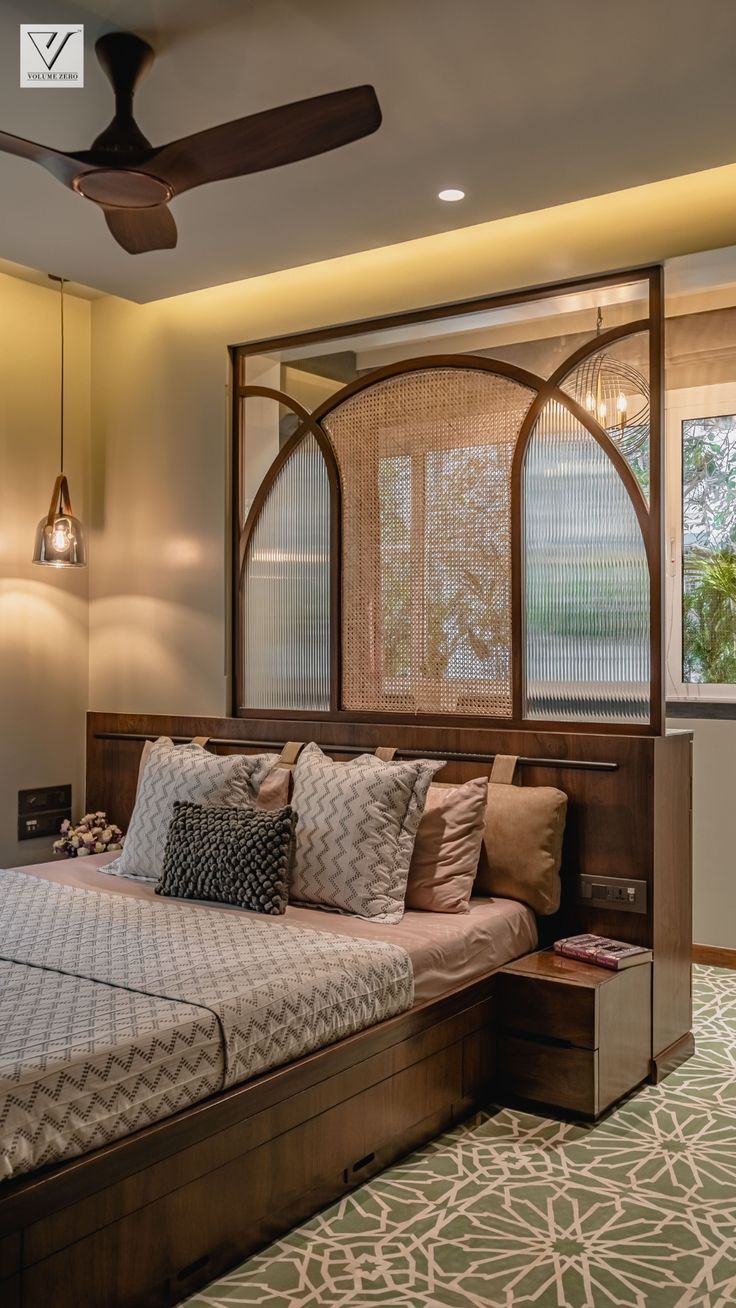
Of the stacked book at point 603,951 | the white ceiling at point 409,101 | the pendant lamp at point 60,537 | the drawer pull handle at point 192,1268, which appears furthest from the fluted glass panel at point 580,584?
the drawer pull handle at point 192,1268

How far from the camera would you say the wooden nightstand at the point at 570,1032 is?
120 inches

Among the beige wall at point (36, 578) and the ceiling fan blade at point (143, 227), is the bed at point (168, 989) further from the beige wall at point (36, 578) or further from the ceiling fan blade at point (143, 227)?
the ceiling fan blade at point (143, 227)

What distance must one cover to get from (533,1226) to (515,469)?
232 centimetres

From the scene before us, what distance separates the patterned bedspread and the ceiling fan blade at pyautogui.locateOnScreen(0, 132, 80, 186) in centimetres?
184

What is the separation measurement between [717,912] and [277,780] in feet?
7.04

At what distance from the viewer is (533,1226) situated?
2.52 m

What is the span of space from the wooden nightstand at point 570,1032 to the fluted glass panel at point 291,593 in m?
Answer: 1.44

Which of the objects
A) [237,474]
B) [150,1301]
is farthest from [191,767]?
[150,1301]

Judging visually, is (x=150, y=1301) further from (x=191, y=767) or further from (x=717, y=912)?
(x=717, y=912)

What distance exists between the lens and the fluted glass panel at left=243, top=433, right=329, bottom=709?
424 cm

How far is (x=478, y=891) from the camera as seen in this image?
360 cm

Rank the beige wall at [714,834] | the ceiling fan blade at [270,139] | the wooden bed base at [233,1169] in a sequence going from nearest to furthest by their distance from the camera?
the wooden bed base at [233,1169] < the ceiling fan blade at [270,139] < the beige wall at [714,834]

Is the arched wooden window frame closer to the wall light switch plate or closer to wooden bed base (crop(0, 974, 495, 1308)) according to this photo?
the wall light switch plate

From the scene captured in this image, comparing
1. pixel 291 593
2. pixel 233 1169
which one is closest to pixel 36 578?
pixel 291 593
